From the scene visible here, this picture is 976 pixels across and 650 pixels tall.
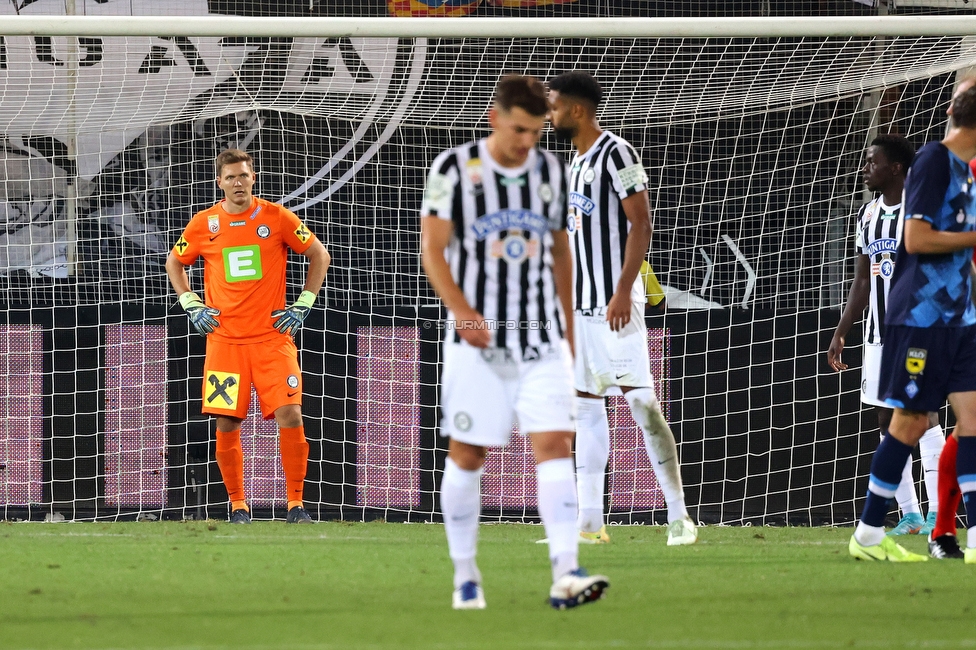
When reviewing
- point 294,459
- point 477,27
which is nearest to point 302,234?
point 294,459

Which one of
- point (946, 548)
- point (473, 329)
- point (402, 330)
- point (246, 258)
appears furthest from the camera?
point (402, 330)

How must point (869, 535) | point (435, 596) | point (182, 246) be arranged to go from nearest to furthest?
point (435, 596)
point (869, 535)
point (182, 246)

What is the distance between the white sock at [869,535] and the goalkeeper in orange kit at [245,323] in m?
3.24

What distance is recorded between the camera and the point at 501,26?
694 centimetres

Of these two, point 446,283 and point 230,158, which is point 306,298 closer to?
point 230,158

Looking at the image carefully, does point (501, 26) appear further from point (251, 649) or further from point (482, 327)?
point (251, 649)

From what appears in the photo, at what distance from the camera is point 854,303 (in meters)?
6.89

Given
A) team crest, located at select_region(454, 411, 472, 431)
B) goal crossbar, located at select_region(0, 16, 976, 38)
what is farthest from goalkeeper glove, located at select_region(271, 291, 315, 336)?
team crest, located at select_region(454, 411, 472, 431)

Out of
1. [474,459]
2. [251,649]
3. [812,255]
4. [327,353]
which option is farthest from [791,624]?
[812,255]

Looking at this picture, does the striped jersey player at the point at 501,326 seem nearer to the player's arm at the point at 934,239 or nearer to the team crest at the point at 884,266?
the player's arm at the point at 934,239

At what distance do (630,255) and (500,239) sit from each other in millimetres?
1744

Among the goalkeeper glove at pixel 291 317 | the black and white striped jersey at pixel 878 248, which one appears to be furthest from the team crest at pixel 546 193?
the goalkeeper glove at pixel 291 317

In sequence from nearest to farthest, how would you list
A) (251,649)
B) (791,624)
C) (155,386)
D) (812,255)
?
1. (251,649)
2. (791,624)
3. (155,386)
4. (812,255)

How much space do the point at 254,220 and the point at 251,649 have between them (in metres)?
4.43
